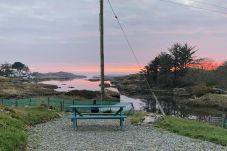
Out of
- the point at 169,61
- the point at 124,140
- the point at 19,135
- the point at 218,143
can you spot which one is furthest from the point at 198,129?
the point at 169,61

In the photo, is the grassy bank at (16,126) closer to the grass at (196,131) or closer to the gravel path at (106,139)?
the gravel path at (106,139)

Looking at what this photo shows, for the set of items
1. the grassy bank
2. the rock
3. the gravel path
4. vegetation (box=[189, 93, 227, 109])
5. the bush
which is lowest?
vegetation (box=[189, 93, 227, 109])

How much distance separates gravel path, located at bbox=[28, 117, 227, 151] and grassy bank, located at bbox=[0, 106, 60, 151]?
0.42 meters

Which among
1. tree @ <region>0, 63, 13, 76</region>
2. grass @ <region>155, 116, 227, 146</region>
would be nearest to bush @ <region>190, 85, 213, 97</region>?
grass @ <region>155, 116, 227, 146</region>

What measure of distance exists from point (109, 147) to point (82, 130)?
4.59 metres

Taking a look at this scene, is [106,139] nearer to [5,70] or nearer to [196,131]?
[196,131]

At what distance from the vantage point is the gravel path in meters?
14.1

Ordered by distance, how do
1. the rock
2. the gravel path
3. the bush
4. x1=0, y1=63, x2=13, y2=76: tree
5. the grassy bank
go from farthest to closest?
x1=0, y1=63, x2=13, y2=76: tree
the bush
the rock
the gravel path
the grassy bank

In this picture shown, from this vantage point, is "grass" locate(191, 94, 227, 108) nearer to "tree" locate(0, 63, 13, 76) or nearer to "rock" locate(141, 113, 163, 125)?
"rock" locate(141, 113, 163, 125)

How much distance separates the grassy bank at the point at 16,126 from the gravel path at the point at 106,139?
0.42m

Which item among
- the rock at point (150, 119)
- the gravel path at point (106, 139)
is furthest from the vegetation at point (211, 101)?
the gravel path at point (106, 139)

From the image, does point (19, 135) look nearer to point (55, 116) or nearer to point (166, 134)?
point (166, 134)

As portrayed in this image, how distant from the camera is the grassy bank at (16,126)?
40.7 ft

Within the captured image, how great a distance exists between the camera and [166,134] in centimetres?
1750
